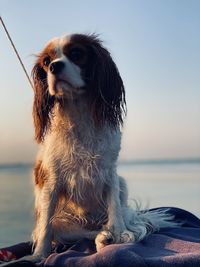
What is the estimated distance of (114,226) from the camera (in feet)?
4.80

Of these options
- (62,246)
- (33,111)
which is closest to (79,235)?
(62,246)

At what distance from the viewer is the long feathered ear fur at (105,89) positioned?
1.47 m

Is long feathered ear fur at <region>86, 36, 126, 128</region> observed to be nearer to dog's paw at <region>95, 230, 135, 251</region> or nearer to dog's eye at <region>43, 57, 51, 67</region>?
dog's eye at <region>43, 57, 51, 67</region>

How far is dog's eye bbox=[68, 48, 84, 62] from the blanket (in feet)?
1.92

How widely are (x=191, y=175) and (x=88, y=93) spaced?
185 cm

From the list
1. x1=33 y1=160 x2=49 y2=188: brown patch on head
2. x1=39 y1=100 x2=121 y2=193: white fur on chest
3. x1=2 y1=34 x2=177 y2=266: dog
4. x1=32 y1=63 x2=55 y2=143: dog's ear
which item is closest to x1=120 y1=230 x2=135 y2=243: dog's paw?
x1=2 y1=34 x2=177 y2=266: dog

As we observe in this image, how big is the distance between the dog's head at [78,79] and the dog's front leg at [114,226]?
227mm

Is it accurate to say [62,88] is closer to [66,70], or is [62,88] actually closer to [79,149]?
[66,70]

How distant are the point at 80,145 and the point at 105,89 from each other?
20 centimetres

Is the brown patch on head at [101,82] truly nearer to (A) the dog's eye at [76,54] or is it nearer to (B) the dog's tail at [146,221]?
(A) the dog's eye at [76,54]

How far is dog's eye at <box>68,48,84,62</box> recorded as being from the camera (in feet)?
4.70

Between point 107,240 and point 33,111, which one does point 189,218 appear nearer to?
point 107,240

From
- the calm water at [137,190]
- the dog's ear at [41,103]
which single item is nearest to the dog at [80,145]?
the dog's ear at [41,103]

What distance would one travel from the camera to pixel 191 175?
315 centimetres
